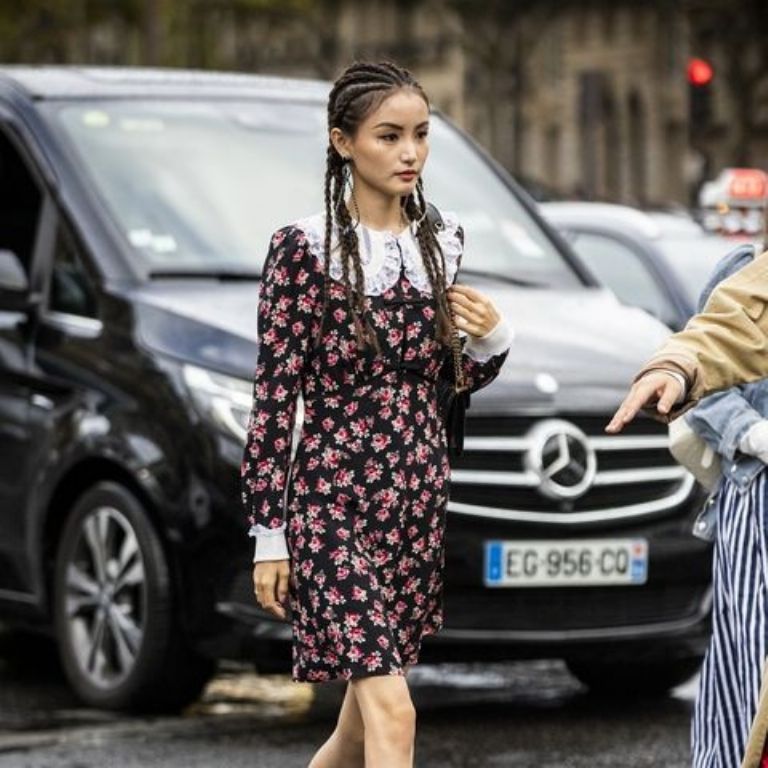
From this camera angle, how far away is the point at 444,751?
7969 mm

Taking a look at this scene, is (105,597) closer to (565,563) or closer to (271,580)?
(565,563)

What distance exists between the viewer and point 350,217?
5.91 metres

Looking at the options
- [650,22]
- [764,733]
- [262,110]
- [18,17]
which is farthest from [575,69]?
[764,733]

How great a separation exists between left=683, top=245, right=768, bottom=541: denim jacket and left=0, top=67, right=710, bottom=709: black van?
1.94 meters

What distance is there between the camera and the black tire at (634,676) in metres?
9.12

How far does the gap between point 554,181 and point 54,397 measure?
70.1 metres

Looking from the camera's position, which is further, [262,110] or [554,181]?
[554,181]

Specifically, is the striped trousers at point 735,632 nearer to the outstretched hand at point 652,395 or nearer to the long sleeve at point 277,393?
the long sleeve at point 277,393

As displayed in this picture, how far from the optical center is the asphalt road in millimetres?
7805

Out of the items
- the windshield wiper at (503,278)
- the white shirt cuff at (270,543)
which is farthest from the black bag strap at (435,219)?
the windshield wiper at (503,278)

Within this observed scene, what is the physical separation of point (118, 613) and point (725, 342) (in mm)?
3579

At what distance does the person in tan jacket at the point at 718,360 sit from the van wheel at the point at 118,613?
3.13 metres

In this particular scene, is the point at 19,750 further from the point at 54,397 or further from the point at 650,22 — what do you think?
the point at 650,22

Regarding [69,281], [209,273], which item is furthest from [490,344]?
[69,281]
